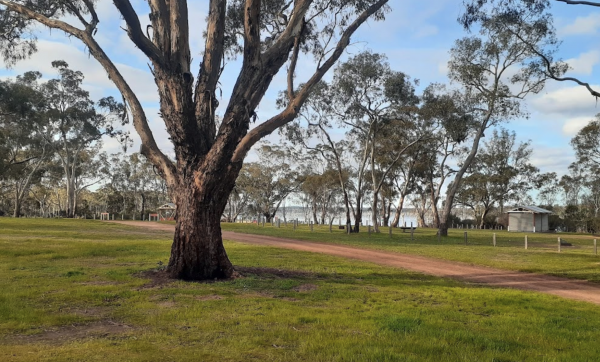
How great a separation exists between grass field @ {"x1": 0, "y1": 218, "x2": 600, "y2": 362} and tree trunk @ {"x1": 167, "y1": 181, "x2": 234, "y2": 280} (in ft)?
1.95

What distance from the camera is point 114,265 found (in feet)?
39.3

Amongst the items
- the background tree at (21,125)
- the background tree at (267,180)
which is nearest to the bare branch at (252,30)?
the background tree at (21,125)

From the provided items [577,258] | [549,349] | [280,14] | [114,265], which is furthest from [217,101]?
[577,258]

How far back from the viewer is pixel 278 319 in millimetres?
6074

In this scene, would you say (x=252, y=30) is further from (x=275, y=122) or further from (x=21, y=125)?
(x=21, y=125)

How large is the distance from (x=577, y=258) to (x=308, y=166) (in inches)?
1821

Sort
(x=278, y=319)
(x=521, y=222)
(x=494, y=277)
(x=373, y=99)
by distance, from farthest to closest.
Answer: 1. (x=521, y=222)
2. (x=373, y=99)
3. (x=494, y=277)
4. (x=278, y=319)

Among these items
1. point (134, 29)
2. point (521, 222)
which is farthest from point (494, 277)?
point (521, 222)

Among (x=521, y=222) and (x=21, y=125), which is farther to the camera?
(x=521, y=222)

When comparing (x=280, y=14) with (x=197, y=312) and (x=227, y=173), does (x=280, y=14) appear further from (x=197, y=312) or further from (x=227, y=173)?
(x=197, y=312)

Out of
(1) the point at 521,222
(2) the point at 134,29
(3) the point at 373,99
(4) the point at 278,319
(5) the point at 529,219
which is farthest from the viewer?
(1) the point at 521,222

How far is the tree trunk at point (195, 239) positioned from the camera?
955cm

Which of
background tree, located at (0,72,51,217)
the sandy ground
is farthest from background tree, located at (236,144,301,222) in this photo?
the sandy ground

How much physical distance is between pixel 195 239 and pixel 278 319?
4.01 metres
